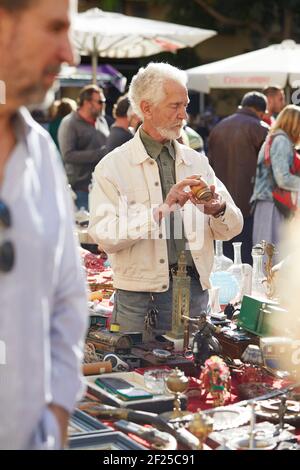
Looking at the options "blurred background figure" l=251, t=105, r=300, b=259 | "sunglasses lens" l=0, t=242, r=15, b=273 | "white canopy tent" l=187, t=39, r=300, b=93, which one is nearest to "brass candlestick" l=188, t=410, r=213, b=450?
"sunglasses lens" l=0, t=242, r=15, b=273

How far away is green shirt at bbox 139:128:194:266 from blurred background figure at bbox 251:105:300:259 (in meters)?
2.96

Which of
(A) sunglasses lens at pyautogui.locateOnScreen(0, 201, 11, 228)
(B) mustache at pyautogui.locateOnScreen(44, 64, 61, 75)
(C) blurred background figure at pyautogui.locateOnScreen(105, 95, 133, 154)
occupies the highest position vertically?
(B) mustache at pyautogui.locateOnScreen(44, 64, 61, 75)

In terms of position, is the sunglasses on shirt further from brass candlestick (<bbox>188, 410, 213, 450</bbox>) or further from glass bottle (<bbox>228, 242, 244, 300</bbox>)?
glass bottle (<bbox>228, 242, 244, 300</bbox>)

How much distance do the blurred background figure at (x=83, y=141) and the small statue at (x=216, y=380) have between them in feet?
15.8

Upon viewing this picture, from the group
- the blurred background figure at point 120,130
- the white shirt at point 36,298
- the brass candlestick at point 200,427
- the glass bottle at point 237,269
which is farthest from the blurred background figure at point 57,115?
the white shirt at point 36,298

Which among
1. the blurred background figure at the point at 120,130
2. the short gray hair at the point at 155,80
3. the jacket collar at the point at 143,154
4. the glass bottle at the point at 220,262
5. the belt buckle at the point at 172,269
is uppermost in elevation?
the short gray hair at the point at 155,80

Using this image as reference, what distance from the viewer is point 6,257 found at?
4.63ft

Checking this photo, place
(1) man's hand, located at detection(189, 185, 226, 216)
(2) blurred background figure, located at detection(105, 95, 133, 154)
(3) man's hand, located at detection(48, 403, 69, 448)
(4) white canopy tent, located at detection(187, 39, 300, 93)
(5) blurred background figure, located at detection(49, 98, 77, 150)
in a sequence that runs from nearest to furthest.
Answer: (3) man's hand, located at detection(48, 403, 69, 448), (1) man's hand, located at detection(189, 185, 226, 216), (2) blurred background figure, located at detection(105, 95, 133, 154), (5) blurred background figure, located at detection(49, 98, 77, 150), (4) white canopy tent, located at detection(187, 39, 300, 93)

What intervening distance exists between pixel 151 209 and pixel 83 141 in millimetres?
4569

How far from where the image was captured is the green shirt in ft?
10.8

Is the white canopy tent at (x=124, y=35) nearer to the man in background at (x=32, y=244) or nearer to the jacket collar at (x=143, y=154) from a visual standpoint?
the jacket collar at (x=143, y=154)

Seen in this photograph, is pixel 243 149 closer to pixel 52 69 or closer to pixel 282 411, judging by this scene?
pixel 282 411

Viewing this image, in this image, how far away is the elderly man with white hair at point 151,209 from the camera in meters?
3.25

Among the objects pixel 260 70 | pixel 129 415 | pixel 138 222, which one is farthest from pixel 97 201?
pixel 260 70
